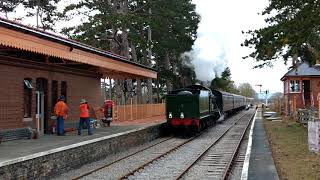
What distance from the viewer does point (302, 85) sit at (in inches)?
1791

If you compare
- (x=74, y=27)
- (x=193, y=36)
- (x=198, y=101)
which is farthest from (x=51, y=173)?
(x=193, y=36)

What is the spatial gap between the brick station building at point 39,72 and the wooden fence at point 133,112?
977 cm

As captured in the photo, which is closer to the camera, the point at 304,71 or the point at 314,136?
the point at 314,136

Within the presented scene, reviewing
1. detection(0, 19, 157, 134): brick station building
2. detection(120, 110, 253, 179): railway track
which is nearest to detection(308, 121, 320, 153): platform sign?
detection(120, 110, 253, 179): railway track

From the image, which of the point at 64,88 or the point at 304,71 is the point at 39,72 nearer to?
the point at 64,88

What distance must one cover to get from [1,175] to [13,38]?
3.83 meters

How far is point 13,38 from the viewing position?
1307 centimetres

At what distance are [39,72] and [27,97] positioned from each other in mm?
1192

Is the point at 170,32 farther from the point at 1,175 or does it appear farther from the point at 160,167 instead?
the point at 1,175

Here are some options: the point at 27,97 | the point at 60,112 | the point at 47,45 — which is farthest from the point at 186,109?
the point at 47,45

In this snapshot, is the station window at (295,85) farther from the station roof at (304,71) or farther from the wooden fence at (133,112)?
the wooden fence at (133,112)

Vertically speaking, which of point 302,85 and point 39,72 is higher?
point 302,85

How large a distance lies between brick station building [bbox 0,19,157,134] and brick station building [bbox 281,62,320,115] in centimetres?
2351

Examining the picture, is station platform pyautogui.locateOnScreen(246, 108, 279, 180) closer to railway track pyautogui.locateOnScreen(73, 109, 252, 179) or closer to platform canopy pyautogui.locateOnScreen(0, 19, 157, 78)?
railway track pyautogui.locateOnScreen(73, 109, 252, 179)
